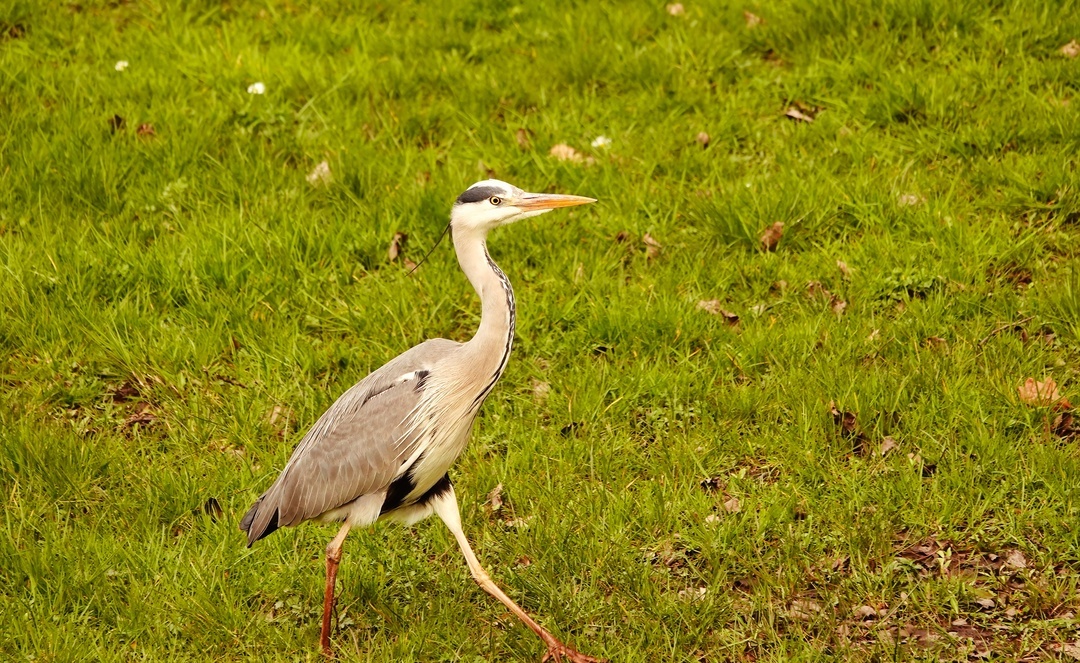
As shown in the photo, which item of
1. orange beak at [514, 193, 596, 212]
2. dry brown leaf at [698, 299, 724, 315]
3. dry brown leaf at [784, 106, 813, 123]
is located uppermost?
orange beak at [514, 193, 596, 212]

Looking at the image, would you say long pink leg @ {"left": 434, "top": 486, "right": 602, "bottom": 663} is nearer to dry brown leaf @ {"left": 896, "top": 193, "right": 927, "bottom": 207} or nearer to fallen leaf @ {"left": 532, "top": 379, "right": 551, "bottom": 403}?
fallen leaf @ {"left": 532, "top": 379, "right": 551, "bottom": 403}

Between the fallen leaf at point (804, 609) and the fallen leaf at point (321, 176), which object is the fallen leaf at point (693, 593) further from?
the fallen leaf at point (321, 176)

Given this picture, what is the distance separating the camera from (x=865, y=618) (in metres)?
4.21

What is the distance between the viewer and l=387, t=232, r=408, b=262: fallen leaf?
6199mm

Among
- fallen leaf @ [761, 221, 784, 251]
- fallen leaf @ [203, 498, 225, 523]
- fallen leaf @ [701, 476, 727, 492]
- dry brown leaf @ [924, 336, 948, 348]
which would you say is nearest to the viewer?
fallen leaf @ [203, 498, 225, 523]

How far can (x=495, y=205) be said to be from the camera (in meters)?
4.29

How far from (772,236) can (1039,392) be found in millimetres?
1637

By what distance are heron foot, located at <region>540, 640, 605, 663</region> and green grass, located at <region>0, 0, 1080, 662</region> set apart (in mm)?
107

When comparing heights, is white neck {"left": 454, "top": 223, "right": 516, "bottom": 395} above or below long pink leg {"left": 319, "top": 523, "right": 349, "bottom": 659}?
above

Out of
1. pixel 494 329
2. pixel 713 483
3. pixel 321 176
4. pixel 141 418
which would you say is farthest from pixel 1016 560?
pixel 321 176

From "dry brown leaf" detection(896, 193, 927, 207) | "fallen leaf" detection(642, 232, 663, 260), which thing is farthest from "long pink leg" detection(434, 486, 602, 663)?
"dry brown leaf" detection(896, 193, 927, 207)

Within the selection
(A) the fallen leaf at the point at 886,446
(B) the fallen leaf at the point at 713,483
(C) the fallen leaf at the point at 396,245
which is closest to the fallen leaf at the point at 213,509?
(C) the fallen leaf at the point at 396,245

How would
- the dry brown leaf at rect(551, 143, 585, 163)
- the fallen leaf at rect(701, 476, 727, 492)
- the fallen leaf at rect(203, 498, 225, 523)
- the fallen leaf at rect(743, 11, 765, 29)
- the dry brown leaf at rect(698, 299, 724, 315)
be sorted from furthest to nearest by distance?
the fallen leaf at rect(743, 11, 765, 29) < the dry brown leaf at rect(551, 143, 585, 163) < the dry brown leaf at rect(698, 299, 724, 315) < the fallen leaf at rect(701, 476, 727, 492) < the fallen leaf at rect(203, 498, 225, 523)

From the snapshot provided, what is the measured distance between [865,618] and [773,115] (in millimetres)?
3714
